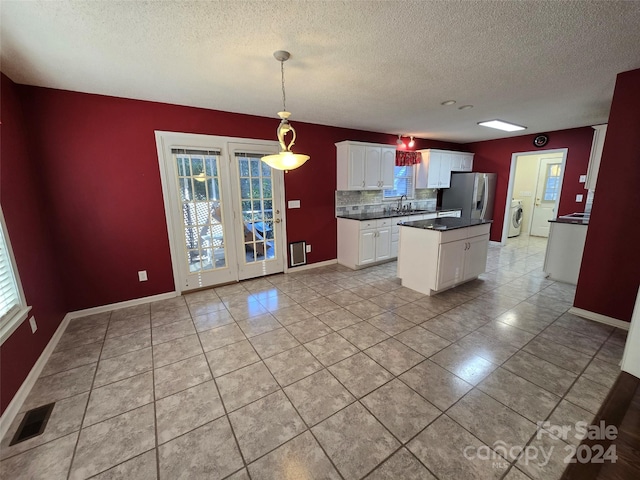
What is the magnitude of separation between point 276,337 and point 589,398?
7.82 ft

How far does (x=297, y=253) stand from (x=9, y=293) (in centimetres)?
318

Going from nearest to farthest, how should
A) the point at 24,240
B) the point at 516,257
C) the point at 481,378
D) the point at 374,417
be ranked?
the point at 374,417, the point at 481,378, the point at 24,240, the point at 516,257

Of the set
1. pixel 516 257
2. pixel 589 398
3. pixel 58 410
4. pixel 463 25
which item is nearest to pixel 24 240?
pixel 58 410

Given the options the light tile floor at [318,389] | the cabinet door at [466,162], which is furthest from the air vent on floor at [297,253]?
the cabinet door at [466,162]

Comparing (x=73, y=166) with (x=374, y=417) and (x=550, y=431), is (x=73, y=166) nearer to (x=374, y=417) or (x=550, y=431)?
(x=374, y=417)

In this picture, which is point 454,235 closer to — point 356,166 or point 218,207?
point 356,166

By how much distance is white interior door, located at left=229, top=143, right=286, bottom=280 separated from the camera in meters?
3.75

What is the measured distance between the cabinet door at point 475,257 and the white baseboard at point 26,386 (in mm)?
4543

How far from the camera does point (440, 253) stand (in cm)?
329

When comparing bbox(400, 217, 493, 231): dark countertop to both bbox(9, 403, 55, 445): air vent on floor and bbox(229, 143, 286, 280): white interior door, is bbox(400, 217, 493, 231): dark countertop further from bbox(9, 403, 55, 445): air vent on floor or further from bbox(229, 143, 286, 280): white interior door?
bbox(9, 403, 55, 445): air vent on floor

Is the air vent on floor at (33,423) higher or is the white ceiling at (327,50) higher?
the white ceiling at (327,50)

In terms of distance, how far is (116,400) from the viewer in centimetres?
183

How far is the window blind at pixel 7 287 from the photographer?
183 cm

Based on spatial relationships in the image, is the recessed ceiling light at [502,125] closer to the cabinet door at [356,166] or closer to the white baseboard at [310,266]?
the cabinet door at [356,166]
